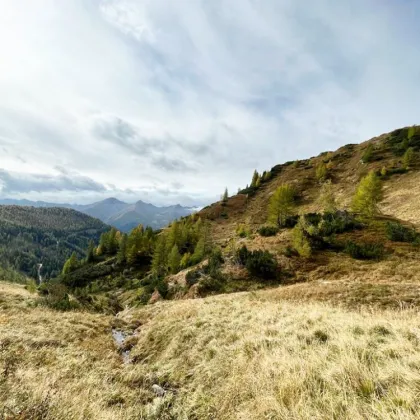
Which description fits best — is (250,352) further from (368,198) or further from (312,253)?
(368,198)

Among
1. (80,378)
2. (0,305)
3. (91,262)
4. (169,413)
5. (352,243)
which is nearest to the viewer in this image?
(169,413)

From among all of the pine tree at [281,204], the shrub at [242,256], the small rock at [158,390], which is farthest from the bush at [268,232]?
the small rock at [158,390]

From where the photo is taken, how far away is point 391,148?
108 meters

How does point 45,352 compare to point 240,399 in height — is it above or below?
below

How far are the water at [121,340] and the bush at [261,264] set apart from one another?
60.2 ft

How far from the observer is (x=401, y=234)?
109 ft

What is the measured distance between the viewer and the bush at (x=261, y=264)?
30.2 metres

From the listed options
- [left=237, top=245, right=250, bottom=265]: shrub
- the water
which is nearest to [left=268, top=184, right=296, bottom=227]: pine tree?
[left=237, top=245, right=250, bottom=265]: shrub

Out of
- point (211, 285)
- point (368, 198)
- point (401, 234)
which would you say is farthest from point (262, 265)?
point (368, 198)

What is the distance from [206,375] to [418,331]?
19.1 feet

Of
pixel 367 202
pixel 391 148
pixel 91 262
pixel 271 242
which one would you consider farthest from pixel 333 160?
pixel 91 262

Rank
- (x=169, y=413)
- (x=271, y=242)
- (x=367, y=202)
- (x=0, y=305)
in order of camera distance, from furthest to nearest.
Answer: (x=367, y=202) → (x=271, y=242) → (x=0, y=305) → (x=169, y=413)

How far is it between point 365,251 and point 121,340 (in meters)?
28.4

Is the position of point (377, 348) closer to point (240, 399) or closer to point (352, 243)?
point (240, 399)
